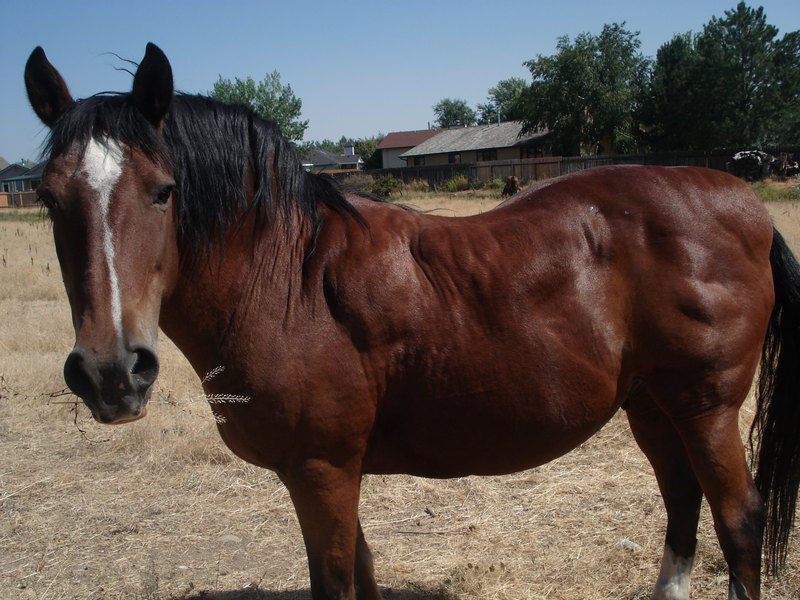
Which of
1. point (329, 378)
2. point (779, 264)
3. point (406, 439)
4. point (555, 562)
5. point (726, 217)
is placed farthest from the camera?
point (555, 562)

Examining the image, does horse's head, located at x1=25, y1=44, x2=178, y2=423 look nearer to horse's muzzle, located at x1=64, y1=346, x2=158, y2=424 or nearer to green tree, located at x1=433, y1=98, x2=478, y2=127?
horse's muzzle, located at x1=64, y1=346, x2=158, y2=424

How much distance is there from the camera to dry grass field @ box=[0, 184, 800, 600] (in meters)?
3.38

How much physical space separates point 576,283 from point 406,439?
0.86m

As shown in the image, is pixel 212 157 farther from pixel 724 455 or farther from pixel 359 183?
pixel 359 183

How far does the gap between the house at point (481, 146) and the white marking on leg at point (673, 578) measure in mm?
52966

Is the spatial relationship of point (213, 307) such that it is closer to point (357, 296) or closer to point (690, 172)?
point (357, 296)

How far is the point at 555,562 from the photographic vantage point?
3512 mm

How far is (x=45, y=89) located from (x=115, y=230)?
0.69 meters

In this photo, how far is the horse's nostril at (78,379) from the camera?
1808 mm

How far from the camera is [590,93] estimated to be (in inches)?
1887

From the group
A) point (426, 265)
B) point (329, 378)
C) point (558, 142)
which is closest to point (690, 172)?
point (426, 265)

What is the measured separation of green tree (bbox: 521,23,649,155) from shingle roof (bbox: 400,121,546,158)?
170 inches

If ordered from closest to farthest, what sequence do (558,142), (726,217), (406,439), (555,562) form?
(406,439) → (726,217) → (555,562) → (558,142)

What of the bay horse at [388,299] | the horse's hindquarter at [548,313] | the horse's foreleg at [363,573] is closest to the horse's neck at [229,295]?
the bay horse at [388,299]
